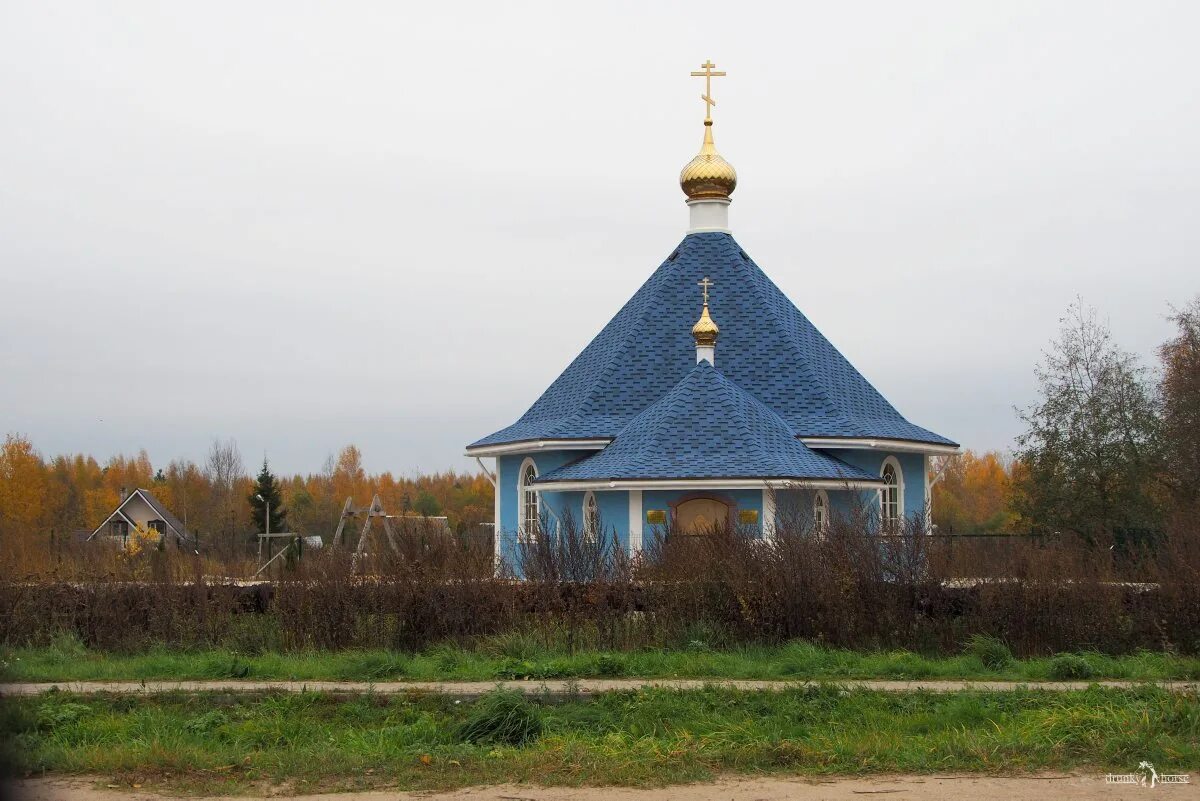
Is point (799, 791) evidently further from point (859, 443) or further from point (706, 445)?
point (859, 443)

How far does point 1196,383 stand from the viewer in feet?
115

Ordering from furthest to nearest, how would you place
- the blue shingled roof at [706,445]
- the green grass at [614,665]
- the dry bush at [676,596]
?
the blue shingled roof at [706,445] < the dry bush at [676,596] < the green grass at [614,665]

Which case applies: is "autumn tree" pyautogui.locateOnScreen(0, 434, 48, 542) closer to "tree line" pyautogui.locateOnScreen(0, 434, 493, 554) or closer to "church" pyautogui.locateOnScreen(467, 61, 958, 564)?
"tree line" pyautogui.locateOnScreen(0, 434, 493, 554)

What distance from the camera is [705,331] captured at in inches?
1040

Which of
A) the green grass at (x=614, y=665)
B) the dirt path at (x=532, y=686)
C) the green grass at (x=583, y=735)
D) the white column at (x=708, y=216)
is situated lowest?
the green grass at (x=583, y=735)

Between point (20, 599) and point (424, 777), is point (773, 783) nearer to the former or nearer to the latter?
point (424, 777)

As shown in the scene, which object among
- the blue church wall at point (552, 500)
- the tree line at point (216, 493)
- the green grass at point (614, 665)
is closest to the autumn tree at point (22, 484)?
the tree line at point (216, 493)

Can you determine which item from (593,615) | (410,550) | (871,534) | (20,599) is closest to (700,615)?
(593,615)

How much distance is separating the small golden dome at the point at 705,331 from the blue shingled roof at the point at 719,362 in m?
0.79

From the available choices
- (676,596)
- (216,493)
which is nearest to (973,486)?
(216,493)

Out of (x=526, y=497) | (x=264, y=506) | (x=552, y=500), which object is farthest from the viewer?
(x=264, y=506)

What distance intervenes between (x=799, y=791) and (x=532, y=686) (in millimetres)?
3537

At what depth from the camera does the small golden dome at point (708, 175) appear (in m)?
29.1

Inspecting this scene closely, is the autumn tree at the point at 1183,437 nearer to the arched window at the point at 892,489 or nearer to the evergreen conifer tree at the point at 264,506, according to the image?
the arched window at the point at 892,489
